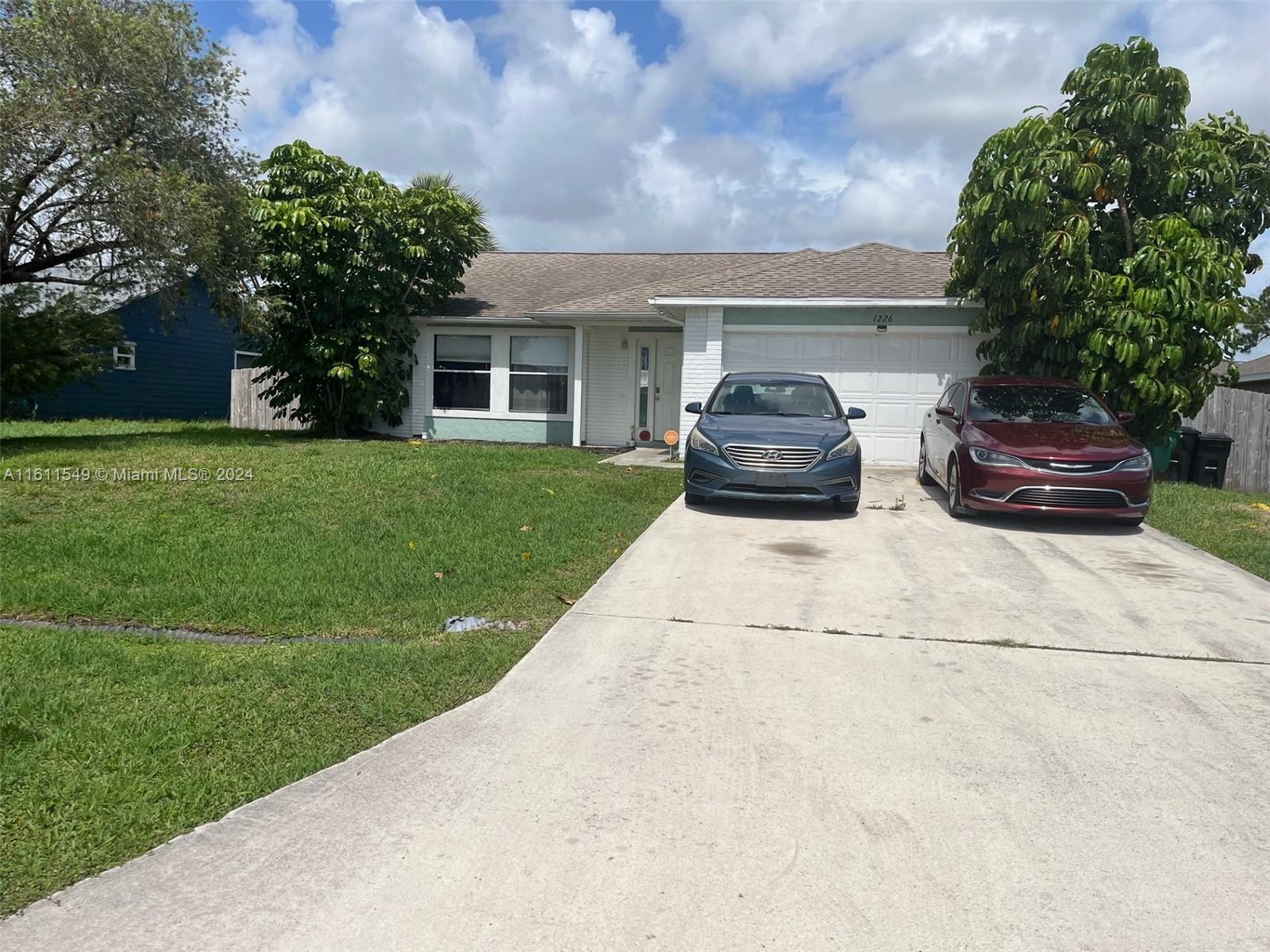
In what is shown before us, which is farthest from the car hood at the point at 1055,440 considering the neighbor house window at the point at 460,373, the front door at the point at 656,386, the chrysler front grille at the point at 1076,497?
the neighbor house window at the point at 460,373

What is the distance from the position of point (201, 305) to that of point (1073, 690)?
88.2ft

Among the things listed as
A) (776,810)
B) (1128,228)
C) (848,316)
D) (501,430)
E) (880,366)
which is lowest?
(776,810)

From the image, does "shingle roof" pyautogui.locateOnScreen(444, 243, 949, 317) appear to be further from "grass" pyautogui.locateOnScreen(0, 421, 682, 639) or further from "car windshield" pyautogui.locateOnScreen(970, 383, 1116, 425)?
"grass" pyautogui.locateOnScreen(0, 421, 682, 639)

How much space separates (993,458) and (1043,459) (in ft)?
1.49

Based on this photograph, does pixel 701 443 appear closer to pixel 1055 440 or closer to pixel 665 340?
pixel 1055 440

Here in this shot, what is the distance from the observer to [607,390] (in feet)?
58.3

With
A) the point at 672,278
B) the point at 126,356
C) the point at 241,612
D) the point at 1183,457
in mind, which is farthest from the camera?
the point at 126,356

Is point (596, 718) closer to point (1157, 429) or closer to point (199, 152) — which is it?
point (1157, 429)

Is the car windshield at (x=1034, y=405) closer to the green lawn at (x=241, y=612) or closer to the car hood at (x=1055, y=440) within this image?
the car hood at (x=1055, y=440)

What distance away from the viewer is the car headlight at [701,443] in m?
9.41

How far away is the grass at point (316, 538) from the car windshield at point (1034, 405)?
145 inches

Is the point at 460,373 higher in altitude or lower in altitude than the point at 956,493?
higher

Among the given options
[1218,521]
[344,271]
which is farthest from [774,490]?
[344,271]

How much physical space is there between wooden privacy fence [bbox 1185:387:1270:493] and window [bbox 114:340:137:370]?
24078mm
